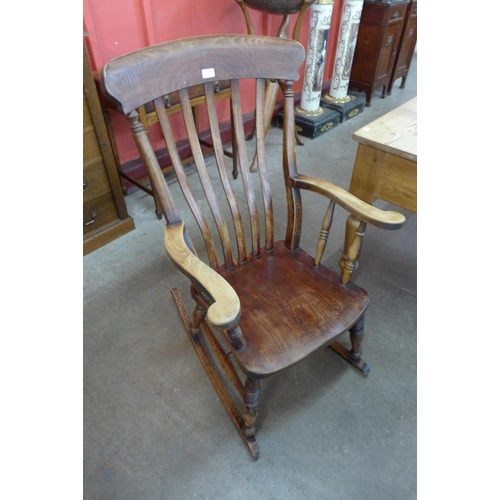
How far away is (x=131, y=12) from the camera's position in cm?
193

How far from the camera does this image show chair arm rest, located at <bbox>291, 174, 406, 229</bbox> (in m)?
Answer: 0.96

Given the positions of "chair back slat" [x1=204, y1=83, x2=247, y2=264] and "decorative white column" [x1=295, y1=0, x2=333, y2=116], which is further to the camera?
"decorative white column" [x1=295, y1=0, x2=333, y2=116]

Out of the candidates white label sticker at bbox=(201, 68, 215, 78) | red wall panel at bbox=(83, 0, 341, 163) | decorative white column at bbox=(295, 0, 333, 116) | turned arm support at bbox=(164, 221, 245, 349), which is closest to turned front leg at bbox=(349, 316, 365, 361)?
turned arm support at bbox=(164, 221, 245, 349)

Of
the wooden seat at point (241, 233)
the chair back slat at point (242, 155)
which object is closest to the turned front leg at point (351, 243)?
the wooden seat at point (241, 233)

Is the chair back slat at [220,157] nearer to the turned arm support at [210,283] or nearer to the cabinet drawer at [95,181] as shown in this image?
the turned arm support at [210,283]

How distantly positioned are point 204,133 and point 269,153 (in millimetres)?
525

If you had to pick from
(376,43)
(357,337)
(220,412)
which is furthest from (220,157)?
(376,43)

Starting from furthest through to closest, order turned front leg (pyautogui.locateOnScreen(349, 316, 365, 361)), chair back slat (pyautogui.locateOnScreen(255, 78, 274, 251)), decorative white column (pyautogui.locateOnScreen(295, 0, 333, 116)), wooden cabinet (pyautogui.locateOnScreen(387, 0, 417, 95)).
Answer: wooden cabinet (pyautogui.locateOnScreen(387, 0, 417, 95))
decorative white column (pyautogui.locateOnScreen(295, 0, 333, 116))
turned front leg (pyautogui.locateOnScreen(349, 316, 365, 361))
chair back slat (pyautogui.locateOnScreen(255, 78, 274, 251))

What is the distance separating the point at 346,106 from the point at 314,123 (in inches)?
20.1

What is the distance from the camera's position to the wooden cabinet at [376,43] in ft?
10.0

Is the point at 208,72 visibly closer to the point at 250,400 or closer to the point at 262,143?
the point at 262,143

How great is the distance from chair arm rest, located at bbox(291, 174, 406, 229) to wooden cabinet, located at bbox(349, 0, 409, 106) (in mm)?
2736

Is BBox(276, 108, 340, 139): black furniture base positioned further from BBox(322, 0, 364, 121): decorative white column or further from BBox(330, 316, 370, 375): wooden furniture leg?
BBox(330, 316, 370, 375): wooden furniture leg

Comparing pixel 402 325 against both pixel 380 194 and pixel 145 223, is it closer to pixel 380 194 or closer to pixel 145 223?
pixel 380 194
